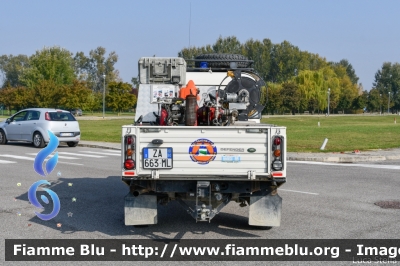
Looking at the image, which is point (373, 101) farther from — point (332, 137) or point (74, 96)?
point (332, 137)

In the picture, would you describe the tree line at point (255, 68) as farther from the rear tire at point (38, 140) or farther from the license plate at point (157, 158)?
the license plate at point (157, 158)

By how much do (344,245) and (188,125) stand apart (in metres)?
2.75

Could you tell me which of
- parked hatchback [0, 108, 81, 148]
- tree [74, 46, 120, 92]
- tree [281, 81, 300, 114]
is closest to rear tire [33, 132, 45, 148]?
parked hatchback [0, 108, 81, 148]

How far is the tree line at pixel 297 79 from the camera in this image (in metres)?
99.0

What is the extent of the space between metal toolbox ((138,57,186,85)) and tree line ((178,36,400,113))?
76.3 metres

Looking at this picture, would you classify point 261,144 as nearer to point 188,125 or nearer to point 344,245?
point 188,125

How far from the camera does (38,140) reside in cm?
2348

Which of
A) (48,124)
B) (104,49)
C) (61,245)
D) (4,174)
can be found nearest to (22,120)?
(48,124)

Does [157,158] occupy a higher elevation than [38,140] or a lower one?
higher

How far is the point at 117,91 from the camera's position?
84.2m

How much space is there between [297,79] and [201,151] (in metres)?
104

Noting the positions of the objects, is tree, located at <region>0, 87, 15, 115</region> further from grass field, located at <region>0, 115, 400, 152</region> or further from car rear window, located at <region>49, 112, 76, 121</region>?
car rear window, located at <region>49, 112, 76, 121</region>

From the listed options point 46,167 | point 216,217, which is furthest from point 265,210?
point 46,167

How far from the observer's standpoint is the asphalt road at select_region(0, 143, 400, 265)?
786 centimetres
